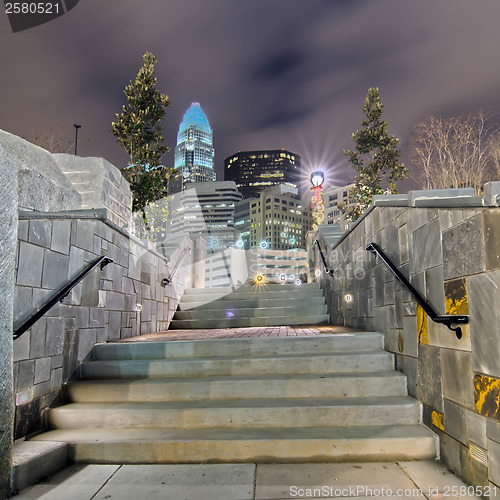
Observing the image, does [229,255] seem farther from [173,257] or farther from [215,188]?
[215,188]

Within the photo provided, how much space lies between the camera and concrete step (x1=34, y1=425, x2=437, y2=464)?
108 inches

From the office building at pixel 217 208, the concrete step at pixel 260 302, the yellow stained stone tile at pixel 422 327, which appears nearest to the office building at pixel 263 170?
the office building at pixel 217 208

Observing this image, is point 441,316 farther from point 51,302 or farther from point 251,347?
point 51,302

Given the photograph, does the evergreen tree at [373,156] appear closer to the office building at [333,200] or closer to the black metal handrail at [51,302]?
the black metal handrail at [51,302]

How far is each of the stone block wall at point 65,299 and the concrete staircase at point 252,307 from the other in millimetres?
2033

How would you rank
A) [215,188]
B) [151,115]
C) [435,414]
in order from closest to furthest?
[435,414], [151,115], [215,188]

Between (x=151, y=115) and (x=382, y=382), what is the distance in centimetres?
898

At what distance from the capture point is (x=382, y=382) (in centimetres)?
339

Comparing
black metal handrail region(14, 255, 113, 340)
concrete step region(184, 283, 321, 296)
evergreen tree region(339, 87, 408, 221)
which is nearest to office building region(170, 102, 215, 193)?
evergreen tree region(339, 87, 408, 221)

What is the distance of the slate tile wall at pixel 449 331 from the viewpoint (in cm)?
215

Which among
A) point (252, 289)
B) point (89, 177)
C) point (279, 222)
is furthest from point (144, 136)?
point (279, 222)

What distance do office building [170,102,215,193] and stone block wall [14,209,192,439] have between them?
172786 millimetres

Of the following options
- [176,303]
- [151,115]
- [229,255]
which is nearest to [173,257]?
[176,303]

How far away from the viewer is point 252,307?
306 inches
